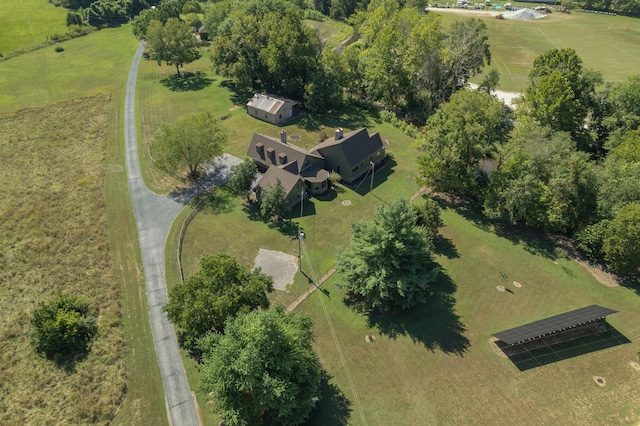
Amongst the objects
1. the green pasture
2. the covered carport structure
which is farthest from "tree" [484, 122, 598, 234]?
the covered carport structure

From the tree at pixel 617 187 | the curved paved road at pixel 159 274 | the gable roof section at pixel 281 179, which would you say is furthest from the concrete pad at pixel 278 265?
the tree at pixel 617 187

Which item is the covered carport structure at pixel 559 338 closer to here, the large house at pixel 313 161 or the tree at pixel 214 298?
the tree at pixel 214 298

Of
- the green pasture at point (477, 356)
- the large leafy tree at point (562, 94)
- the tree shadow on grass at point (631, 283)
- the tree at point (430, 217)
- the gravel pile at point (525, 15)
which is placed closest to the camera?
the green pasture at point (477, 356)

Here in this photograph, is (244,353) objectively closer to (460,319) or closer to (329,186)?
(460,319)

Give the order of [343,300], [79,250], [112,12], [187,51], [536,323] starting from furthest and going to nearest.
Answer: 1. [112,12]
2. [187,51]
3. [79,250]
4. [343,300]
5. [536,323]

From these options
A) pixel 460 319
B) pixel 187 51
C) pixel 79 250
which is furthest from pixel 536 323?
pixel 187 51

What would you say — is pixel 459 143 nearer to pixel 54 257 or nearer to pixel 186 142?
pixel 186 142
